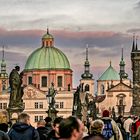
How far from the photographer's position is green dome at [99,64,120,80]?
445 ft

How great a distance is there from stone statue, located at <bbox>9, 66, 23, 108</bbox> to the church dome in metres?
89.4

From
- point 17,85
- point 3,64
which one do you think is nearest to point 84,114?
point 17,85

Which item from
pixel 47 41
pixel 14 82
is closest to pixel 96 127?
pixel 14 82

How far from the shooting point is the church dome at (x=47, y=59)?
380 feet

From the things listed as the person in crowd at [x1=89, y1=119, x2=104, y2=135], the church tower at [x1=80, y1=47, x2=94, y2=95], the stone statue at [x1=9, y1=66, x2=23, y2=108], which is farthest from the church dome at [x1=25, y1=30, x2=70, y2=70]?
the person in crowd at [x1=89, y1=119, x2=104, y2=135]

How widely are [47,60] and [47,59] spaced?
0.35 metres

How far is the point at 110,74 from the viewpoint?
136 m

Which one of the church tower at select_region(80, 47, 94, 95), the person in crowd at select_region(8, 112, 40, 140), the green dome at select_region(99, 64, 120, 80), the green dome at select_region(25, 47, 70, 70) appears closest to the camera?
the person in crowd at select_region(8, 112, 40, 140)

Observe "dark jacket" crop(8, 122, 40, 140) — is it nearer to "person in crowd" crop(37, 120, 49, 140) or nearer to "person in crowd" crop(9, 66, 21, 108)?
"person in crowd" crop(37, 120, 49, 140)

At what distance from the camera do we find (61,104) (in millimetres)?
106375

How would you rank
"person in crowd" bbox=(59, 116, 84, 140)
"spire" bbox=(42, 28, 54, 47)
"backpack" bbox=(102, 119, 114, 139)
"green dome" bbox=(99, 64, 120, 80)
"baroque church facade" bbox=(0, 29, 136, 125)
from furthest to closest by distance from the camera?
"green dome" bbox=(99, 64, 120, 80), "spire" bbox=(42, 28, 54, 47), "baroque church facade" bbox=(0, 29, 136, 125), "backpack" bbox=(102, 119, 114, 139), "person in crowd" bbox=(59, 116, 84, 140)

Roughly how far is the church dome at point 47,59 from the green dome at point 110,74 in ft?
59.9

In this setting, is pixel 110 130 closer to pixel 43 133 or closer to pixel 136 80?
pixel 43 133

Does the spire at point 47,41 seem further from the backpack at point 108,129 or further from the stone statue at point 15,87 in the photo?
the backpack at point 108,129
